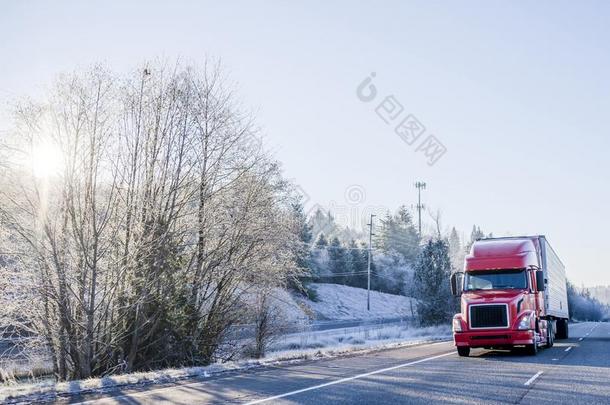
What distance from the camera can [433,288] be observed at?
43.4 meters

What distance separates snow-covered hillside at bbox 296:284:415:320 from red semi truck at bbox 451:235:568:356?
156 ft

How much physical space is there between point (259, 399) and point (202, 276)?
11.2m

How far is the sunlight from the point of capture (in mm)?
16469

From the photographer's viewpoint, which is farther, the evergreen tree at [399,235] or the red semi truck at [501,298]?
the evergreen tree at [399,235]

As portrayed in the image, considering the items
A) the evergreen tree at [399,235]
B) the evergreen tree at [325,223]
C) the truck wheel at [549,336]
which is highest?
the evergreen tree at [325,223]

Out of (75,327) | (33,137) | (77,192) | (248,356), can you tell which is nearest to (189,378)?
(75,327)

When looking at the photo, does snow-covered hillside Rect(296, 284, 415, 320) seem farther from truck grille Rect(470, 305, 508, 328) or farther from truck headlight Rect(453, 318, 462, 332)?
truck grille Rect(470, 305, 508, 328)

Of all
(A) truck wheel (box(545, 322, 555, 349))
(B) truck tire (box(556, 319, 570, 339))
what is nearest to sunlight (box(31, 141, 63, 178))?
(A) truck wheel (box(545, 322, 555, 349))

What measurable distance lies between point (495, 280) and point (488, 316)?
1.59m

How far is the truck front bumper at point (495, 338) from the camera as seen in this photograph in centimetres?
1861

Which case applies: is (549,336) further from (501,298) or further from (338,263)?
(338,263)

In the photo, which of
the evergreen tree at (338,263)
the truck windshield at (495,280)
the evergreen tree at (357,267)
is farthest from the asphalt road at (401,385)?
the evergreen tree at (357,267)

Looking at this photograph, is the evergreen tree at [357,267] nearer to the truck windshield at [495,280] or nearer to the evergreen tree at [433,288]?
the evergreen tree at [433,288]

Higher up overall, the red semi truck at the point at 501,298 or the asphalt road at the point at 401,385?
the red semi truck at the point at 501,298
